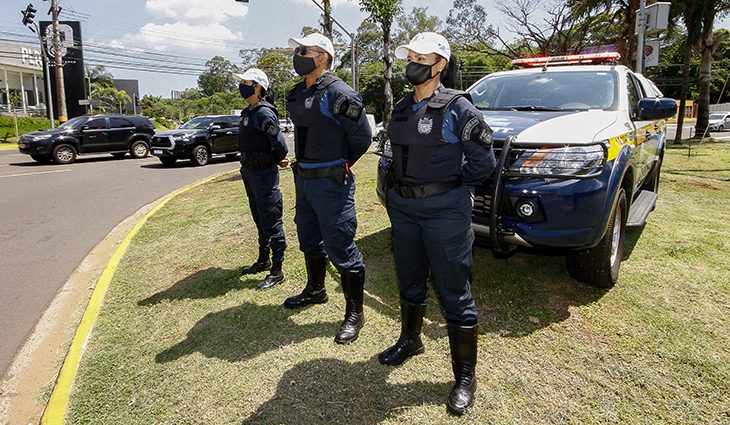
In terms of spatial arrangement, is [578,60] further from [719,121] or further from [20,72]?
[20,72]

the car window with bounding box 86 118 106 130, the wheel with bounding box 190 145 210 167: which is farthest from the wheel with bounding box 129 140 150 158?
the wheel with bounding box 190 145 210 167

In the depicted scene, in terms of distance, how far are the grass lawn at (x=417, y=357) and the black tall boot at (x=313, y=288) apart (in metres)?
0.11

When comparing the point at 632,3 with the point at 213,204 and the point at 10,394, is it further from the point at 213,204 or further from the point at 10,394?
the point at 10,394

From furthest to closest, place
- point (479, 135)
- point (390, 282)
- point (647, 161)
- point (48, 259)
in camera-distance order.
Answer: point (48, 259), point (647, 161), point (390, 282), point (479, 135)

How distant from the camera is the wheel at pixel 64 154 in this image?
51.0ft

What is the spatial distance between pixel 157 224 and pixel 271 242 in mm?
3514

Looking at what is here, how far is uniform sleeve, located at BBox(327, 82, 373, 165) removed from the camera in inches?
127

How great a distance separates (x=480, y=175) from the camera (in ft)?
8.37

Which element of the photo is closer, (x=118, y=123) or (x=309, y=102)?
(x=309, y=102)

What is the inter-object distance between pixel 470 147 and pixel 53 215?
7.85 m

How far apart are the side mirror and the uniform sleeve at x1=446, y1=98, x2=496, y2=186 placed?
7.55 feet

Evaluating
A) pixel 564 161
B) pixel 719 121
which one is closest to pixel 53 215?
pixel 564 161

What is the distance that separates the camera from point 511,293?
13.0ft

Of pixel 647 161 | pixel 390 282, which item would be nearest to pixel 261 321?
pixel 390 282
